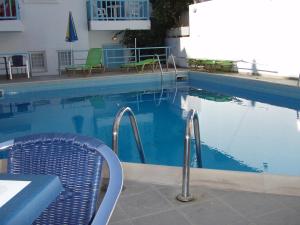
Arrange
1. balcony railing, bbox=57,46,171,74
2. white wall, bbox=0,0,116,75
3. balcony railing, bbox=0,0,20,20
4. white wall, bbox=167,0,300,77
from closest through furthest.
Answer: white wall, bbox=167,0,300,77 → balcony railing, bbox=0,0,20,20 → white wall, bbox=0,0,116,75 → balcony railing, bbox=57,46,171,74

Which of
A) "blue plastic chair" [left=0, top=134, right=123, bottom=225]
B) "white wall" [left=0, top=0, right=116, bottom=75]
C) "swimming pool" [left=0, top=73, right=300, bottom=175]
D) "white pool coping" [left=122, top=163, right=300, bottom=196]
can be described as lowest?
"swimming pool" [left=0, top=73, right=300, bottom=175]

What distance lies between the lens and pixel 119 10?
13.8m

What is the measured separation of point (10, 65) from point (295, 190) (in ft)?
34.5

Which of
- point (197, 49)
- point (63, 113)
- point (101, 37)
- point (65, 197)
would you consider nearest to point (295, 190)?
point (65, 197)

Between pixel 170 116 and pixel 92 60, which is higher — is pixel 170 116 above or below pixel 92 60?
below

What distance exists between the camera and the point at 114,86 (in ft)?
37.9

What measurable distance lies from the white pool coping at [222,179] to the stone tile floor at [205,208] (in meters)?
0.06

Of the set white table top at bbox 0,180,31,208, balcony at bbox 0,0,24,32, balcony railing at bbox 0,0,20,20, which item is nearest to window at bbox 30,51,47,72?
balcony at bbox 0,0,24,32

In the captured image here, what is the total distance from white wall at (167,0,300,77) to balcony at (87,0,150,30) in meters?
1.82

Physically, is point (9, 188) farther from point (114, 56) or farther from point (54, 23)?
point (114, 56)

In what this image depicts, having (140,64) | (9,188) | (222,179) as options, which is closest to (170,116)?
(140,64)

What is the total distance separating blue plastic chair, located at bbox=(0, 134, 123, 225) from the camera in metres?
1.48

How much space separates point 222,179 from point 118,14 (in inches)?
480

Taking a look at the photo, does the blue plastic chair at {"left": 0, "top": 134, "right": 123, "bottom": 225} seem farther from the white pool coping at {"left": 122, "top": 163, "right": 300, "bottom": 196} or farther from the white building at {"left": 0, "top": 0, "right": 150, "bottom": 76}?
the white building at {"left": 0, "top": 0, "right": 150, "bottom": 76}
